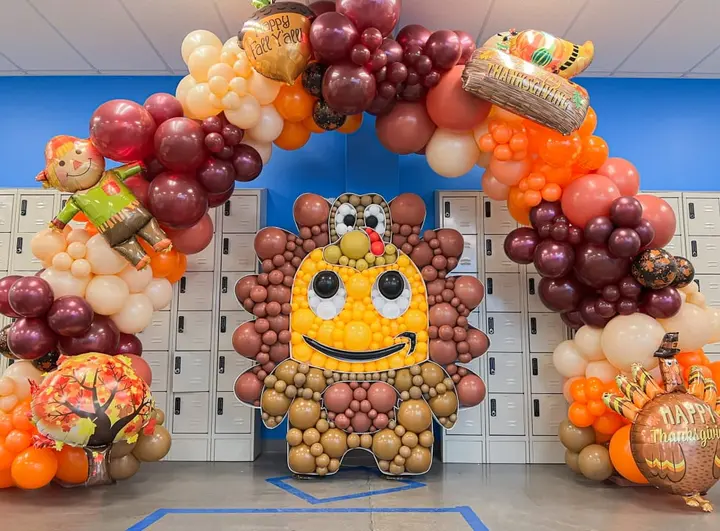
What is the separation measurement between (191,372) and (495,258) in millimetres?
2534

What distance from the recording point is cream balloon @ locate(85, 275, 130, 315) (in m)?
3.37

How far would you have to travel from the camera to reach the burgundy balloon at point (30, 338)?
3.26 m

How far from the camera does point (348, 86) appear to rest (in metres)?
3.32

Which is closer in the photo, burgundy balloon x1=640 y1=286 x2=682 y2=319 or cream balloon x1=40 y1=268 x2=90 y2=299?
cream balloon x1=40 y1=268 x2=90 y2=299

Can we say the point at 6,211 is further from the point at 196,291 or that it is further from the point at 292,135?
the point at 292,135

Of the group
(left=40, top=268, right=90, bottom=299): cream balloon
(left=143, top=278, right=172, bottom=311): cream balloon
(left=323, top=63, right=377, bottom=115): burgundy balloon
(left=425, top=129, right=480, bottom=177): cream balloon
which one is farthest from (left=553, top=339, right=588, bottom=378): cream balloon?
(left=40, top=268, right=90, bottom=299): cream balloon

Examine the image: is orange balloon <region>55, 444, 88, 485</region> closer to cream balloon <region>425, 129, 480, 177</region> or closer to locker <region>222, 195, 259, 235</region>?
locker <region>222, 195, 259, 235</region>

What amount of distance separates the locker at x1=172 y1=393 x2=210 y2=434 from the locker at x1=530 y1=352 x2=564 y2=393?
2.50 meters

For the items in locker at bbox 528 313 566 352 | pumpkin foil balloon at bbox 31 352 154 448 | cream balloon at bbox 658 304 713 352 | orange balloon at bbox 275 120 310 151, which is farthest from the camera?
locker at bbox 528 313 566 352

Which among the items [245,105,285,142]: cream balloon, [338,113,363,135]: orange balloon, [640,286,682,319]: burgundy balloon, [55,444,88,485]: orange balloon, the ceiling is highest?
the ceiling

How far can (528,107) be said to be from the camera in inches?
130

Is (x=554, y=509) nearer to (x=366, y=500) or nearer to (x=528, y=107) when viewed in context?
(x=366, y=500)

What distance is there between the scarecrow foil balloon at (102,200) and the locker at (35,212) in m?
1.16

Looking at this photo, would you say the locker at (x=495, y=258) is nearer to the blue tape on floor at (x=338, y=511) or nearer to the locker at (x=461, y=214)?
the locker at (x=461, y=214)
